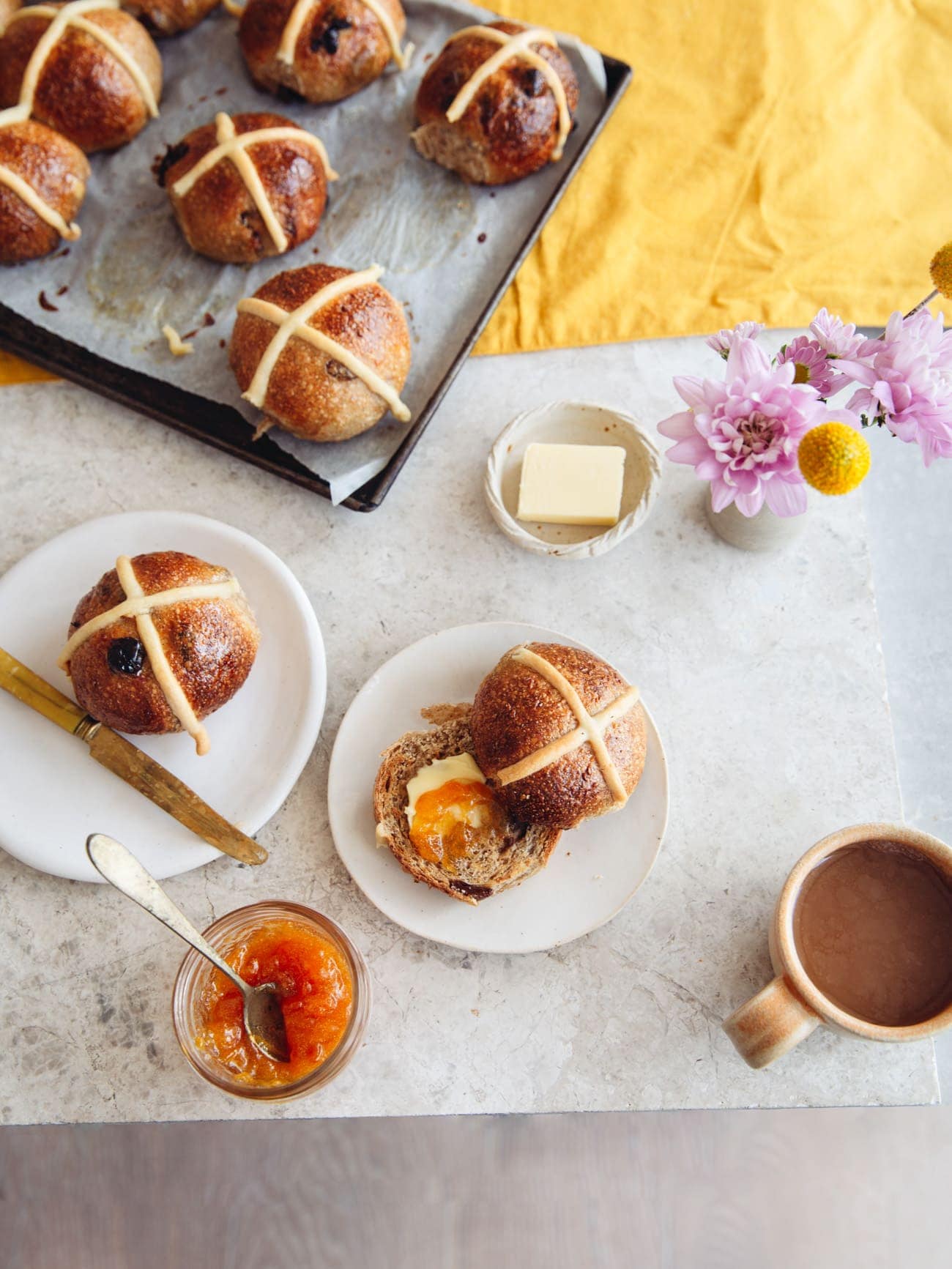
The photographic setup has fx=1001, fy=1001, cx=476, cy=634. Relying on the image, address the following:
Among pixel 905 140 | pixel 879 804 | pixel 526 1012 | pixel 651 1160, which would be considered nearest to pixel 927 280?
pixel 905 140

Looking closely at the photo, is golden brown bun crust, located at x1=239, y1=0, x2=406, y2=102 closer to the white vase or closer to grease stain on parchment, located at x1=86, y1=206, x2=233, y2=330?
grease stain on parchment, located at x1=86, y1=206, x2=233, y2=330

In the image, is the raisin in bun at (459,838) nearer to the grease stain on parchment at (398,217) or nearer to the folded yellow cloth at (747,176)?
the folded yellow cloth at (747,176)

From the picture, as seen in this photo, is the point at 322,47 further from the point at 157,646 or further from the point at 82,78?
the point at 157,646

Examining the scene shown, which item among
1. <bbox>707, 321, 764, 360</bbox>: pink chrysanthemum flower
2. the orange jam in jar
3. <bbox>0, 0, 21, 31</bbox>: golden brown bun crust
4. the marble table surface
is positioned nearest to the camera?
<bbox>707, 321, 764, 360</bbox>: pink chrysanthemum flower

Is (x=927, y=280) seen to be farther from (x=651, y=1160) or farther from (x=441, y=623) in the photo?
(x=651, y=1160)

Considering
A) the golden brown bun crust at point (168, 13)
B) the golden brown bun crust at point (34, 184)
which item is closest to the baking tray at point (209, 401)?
the golden brown bun crust at point (34, 184)

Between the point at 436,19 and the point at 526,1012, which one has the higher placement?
the point at 436,19

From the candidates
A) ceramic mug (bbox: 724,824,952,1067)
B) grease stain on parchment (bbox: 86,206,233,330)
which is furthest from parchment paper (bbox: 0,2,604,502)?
ceramic mug (bbox: 724,824,952,1067)
